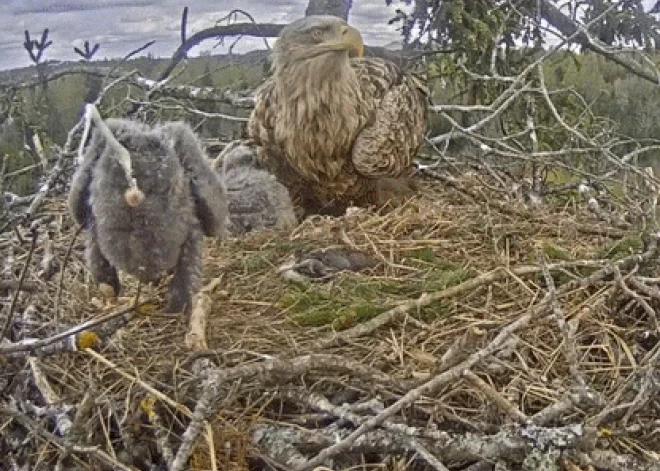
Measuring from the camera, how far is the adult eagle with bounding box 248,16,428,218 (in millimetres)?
4941

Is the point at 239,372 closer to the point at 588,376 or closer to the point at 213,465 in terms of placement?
the point at 213,465

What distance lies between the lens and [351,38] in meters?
4.75

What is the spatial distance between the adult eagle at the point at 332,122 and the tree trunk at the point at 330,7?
1195mm

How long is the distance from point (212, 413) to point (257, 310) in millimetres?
1054

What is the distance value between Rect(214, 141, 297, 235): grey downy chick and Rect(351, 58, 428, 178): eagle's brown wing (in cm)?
45

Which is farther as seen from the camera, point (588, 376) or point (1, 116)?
point (1, 116)

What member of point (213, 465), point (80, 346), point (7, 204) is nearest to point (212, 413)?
point (213, 465)

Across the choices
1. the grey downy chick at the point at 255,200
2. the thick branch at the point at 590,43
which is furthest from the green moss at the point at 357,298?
the thick branch at the point at 590,43

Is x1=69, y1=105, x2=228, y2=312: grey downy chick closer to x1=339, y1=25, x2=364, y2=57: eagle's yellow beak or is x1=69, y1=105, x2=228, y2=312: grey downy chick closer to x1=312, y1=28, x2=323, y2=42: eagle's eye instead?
x1=339, y1=25, x2=364, y2=57: eagle's yellow beak

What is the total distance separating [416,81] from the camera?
540 centimetres

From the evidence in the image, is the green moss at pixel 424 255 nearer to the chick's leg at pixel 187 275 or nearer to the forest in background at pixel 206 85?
the chick's leg at pixel 187 275

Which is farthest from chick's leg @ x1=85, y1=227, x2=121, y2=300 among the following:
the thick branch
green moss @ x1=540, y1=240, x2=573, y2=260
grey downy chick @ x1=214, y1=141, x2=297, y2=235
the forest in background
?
the thick branch

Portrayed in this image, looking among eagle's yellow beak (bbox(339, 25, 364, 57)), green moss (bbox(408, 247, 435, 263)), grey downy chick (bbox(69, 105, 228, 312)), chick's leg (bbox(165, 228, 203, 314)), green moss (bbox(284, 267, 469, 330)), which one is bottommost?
green moss (bbox(408, 247, 435, 263))

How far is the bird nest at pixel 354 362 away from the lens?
241 cm
